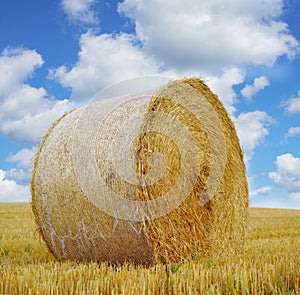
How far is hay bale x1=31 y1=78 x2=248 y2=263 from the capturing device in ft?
16.2

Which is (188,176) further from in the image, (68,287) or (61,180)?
(68,287)

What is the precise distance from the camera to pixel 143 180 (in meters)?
4.87

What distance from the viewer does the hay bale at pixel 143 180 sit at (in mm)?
4938

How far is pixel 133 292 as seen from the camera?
3.26m

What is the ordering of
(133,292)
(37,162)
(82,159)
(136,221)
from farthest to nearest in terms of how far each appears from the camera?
(37,162) < (82,159) < (136,221) < (133,292)

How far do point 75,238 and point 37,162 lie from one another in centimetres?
133

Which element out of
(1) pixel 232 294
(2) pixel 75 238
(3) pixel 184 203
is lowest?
(1) pixel 232 294

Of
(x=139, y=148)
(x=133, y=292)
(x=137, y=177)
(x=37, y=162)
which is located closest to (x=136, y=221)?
(x=137, y=177)

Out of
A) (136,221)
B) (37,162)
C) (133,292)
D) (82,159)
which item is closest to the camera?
(133,292)

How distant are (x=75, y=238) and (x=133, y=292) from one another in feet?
8.13

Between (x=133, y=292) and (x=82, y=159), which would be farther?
(x=82, y=159)

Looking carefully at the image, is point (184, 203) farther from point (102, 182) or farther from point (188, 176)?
point (102, 182)

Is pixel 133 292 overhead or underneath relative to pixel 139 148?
underneath

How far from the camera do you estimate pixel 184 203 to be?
5555mm
